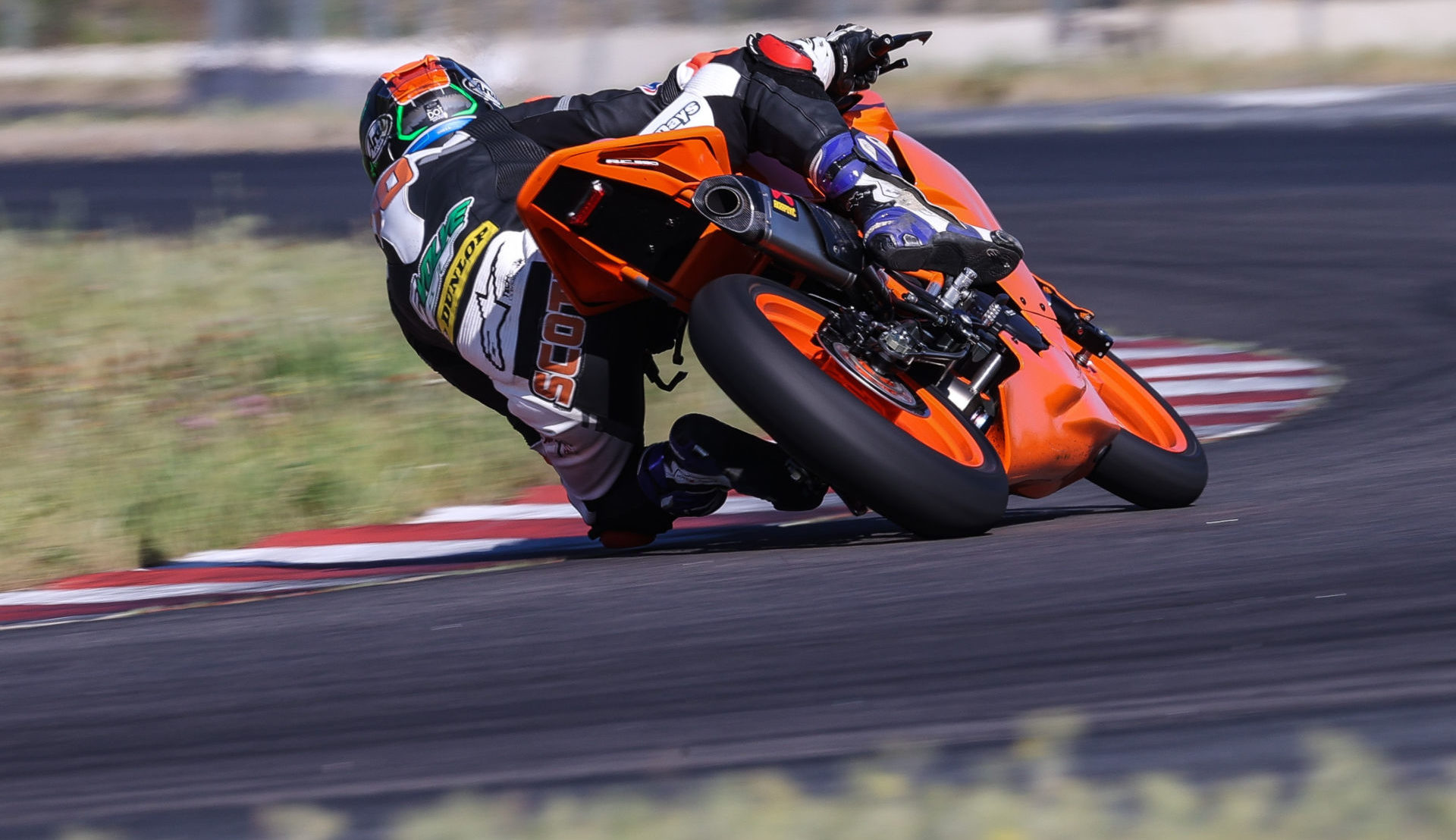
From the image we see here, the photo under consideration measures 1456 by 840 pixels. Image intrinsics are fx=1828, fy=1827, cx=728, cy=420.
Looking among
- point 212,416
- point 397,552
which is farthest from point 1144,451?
point 212,416

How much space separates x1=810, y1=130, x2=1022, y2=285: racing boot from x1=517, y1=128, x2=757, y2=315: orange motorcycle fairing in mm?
245

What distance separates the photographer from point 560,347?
425 cm

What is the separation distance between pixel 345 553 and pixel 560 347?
1.39 m

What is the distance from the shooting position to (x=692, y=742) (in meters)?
2.53

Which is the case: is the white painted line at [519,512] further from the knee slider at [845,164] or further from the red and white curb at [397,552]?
the knee slider at [845,164]

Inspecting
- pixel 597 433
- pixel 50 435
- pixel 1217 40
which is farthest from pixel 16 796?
pixel 1217 40

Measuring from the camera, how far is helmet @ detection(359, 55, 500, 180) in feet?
15.3

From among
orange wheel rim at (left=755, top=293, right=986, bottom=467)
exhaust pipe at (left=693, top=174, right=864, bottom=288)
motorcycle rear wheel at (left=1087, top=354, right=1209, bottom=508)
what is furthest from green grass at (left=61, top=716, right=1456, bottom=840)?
motorcycle rear wheel at (left=1087, top=354, right=1209, bottom=508)

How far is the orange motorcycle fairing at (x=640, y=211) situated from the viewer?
3.99 metres

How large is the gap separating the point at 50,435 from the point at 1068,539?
15.1ft

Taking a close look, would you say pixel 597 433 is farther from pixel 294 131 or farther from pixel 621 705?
pixel 294 131

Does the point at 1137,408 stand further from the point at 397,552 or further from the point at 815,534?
the point at 397,552

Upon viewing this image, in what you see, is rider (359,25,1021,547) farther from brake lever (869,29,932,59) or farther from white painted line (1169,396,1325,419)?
white painted line (1169,396,1325,419)

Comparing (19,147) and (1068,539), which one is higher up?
(1068,539)
